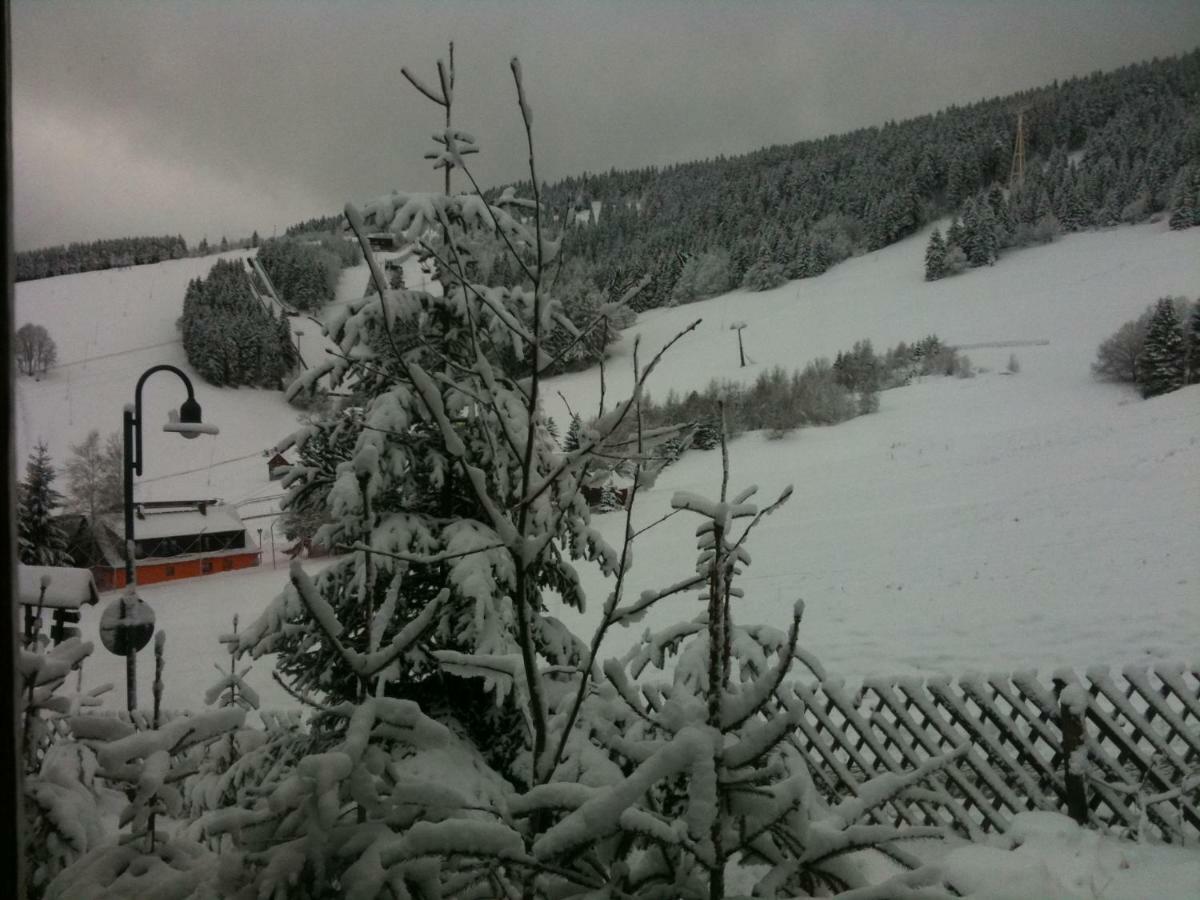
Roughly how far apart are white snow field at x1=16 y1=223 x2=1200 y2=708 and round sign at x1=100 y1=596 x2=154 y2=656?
2.22 ft

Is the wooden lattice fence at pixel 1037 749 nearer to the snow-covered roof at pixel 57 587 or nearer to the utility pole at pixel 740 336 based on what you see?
the utility pole at pixel 740 336

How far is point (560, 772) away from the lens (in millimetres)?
938

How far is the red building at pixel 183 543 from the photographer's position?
296 centimetres

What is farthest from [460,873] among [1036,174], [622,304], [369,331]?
[1036,174]

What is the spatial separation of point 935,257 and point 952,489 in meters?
1.54

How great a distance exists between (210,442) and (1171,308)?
18.1ft

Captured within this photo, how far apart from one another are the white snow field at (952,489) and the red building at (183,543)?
0.32ft

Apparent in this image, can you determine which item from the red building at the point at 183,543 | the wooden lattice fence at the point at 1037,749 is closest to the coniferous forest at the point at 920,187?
the wooden lattice fence at the point at 1037,749

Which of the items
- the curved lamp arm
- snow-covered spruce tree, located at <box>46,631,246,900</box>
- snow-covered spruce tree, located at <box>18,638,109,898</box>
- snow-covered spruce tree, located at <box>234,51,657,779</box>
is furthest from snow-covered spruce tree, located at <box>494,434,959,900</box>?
the curved lamp arm

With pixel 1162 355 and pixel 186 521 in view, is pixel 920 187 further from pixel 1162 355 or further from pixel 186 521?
pixel 186 521

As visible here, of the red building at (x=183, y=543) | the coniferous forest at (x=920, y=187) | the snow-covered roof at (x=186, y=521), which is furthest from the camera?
the snow-covered roof at (x=186, y=521)

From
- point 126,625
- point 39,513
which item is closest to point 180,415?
point 126,625

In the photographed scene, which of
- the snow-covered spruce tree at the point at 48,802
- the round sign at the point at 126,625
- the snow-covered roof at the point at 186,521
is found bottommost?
the round sign at the point at 126,625

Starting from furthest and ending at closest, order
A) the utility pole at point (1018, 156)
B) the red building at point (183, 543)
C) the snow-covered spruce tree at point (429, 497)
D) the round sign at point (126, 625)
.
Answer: the utility pole at point (1018, 156)
the red building at point (183, 543)
the round sign at point (126, 625)
the snow-covered spruce tree at point (429, 497)
